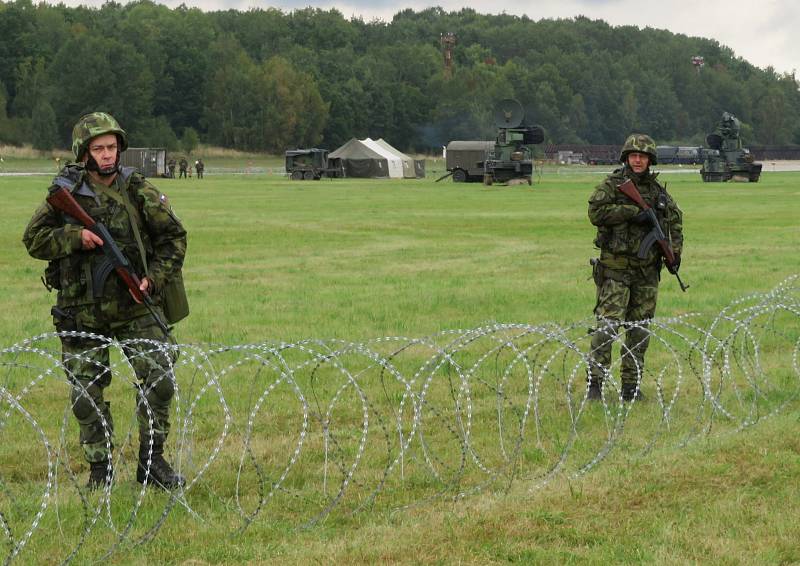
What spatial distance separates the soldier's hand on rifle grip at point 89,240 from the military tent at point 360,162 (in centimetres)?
7441

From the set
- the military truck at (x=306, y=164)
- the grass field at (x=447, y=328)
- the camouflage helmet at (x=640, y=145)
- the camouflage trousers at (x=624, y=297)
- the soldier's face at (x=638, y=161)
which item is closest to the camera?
the grass field at (x=447, y=328)

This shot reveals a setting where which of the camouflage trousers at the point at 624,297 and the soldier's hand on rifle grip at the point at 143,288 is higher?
the soldier's hand on rifle grip at the point at 143,288

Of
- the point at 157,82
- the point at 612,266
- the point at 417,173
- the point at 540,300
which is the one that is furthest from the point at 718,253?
the point at 157,82

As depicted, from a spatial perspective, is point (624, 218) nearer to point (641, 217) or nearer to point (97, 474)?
point (641, 217)

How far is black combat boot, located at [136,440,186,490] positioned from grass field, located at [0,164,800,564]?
0.54 ft

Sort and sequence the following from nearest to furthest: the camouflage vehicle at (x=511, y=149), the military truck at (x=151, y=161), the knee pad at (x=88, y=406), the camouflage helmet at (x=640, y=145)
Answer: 1. the knee pad at (x=88, y=406)
2. the camouflage helmet at (x=640, y=145)
3. the camouflage vehicle at (x=511, y=149)
4. the military truck at (x=151, y=161)

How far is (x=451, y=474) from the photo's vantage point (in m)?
8.27

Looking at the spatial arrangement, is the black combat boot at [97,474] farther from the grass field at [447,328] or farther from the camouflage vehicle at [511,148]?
the camouflage vehicle at [511,148]

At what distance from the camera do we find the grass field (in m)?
6.57

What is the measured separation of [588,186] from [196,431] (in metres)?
54.2

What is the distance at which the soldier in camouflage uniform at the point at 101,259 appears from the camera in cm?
716

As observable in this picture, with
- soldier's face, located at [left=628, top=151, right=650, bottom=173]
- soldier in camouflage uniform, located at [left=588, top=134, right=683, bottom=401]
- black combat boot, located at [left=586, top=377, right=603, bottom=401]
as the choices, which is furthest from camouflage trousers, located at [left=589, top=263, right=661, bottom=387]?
soldier's face, located at [left=628, top=151, right=650, bottom=173]

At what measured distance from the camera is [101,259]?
7.23m

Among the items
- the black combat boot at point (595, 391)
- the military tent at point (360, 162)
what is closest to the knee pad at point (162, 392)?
the black combat boot at point (595, 391)
